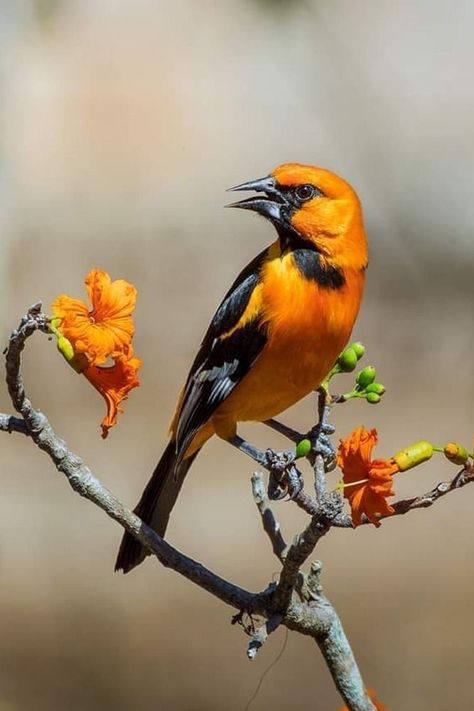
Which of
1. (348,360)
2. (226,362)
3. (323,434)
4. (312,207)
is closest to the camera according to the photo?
(348,360)

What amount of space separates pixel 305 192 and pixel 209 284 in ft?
15.5

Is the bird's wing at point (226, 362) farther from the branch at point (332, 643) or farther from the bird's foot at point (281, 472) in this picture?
the branch at point (332, 643)

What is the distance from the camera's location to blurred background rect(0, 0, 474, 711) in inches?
247

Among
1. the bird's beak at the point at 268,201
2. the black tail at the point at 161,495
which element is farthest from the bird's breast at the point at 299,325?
the black tail at the point at 161,495

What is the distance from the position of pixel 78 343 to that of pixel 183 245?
596 centimetres

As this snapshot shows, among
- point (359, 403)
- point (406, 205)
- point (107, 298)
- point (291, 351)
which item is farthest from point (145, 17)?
point (107, 298)

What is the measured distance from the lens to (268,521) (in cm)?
271

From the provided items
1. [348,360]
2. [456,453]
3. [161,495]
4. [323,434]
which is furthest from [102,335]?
[161,495]

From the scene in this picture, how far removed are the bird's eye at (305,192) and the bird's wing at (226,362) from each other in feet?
0.84

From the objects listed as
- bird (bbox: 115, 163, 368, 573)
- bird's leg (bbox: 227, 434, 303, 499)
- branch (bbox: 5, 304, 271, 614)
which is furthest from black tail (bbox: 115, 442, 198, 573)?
branch (bbox: 5, 304, 271, 614)

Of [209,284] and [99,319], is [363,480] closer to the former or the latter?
[99,319]

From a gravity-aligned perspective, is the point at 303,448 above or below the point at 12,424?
A: above

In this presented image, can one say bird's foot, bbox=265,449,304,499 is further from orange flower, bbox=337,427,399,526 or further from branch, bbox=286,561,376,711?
orange flower, bbox=337,427,399,526

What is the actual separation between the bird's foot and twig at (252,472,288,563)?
0.19 metres
